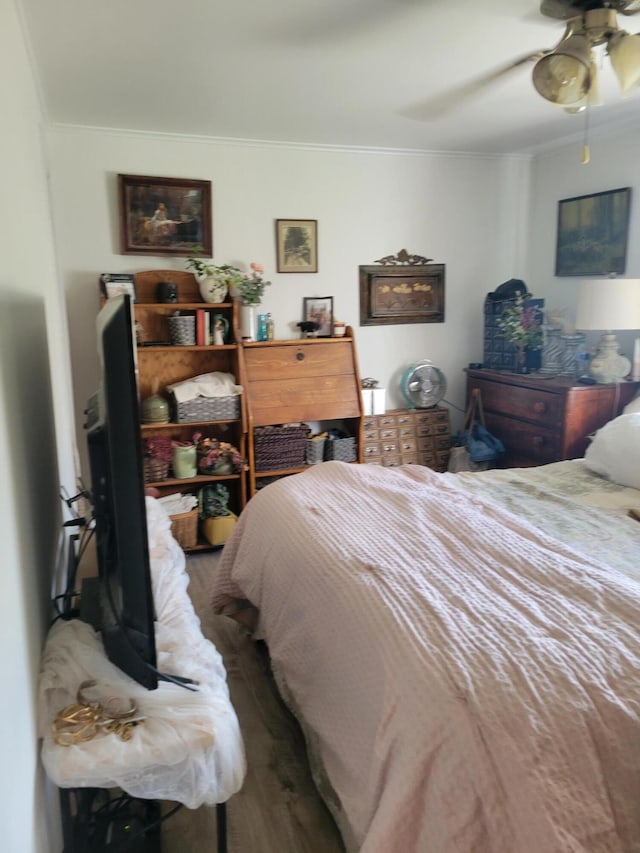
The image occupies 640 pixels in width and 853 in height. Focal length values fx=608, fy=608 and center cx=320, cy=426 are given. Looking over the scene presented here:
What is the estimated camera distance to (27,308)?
1464mm

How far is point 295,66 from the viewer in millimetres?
2355

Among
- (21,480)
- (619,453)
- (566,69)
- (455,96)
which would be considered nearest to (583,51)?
(566,69)

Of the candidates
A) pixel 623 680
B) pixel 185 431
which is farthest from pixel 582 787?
pixel 185 431

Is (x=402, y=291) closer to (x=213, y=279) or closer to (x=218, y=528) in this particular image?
(x=213, y=279)

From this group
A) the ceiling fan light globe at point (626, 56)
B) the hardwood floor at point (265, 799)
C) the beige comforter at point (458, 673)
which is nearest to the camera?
the beige comforter at point (458, 673)

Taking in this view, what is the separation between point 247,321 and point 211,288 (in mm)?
275

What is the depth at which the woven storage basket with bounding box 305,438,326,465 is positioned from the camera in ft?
11.9

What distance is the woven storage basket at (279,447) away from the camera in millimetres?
3492

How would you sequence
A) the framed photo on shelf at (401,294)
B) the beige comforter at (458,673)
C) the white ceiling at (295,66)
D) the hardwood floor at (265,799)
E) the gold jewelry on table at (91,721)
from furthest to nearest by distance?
the framed photo on shelf at (401,294), the white ceiling at (295,66), the hardwood floor at (265,799), the gold jewelry on table at (91,721), the beige comforter at (458,673)

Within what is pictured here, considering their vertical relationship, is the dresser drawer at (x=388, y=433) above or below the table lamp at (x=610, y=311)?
below

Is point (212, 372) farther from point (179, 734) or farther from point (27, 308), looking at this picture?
point (179, 734)

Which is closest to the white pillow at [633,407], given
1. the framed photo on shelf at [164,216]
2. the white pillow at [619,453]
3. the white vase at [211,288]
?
the white pillow at [619,453]

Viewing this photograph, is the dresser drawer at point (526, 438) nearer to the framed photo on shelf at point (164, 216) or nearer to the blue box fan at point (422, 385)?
the blue box fan at point (422, 385)

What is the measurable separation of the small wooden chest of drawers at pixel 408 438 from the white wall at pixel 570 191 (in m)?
1.04
